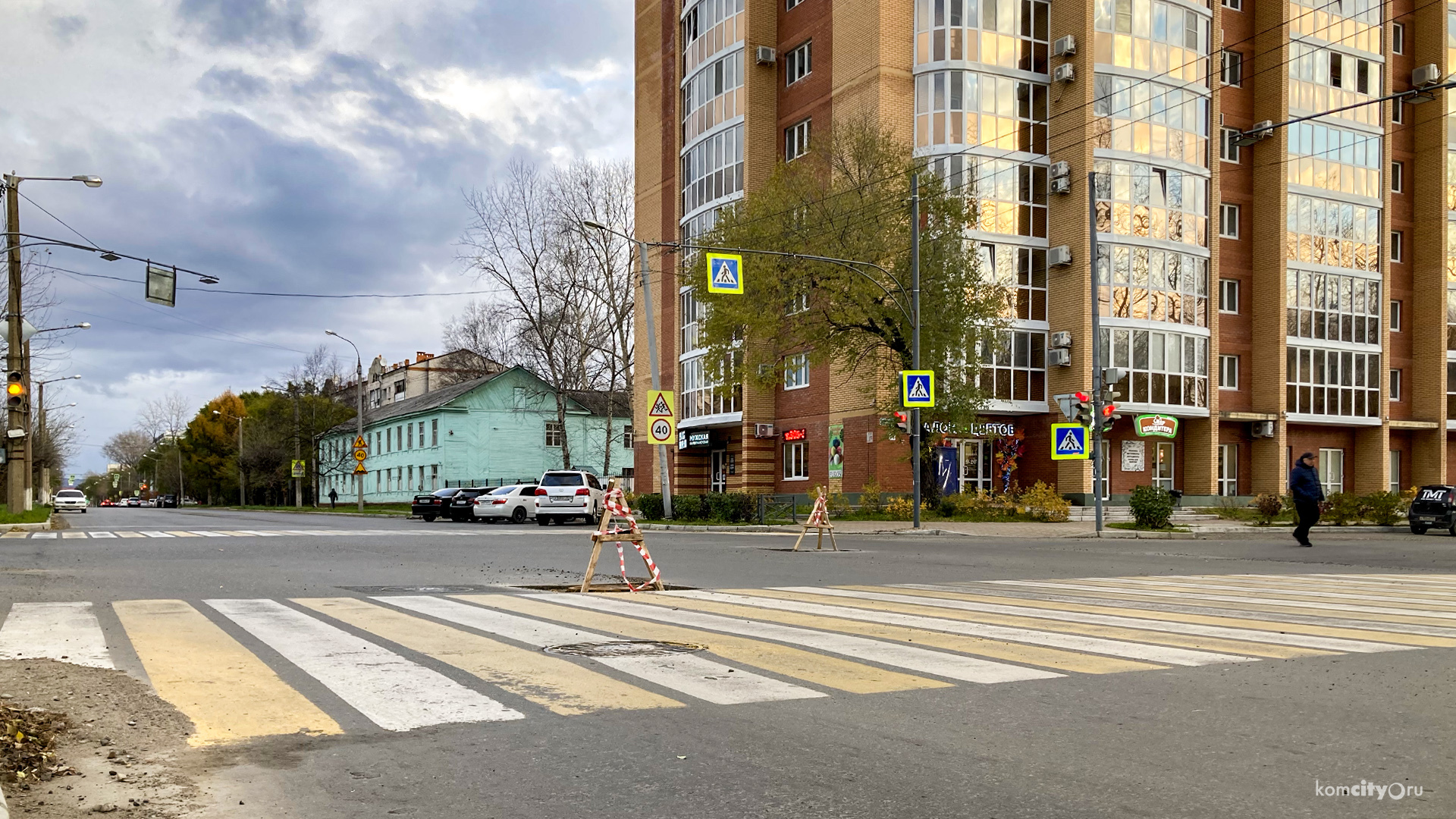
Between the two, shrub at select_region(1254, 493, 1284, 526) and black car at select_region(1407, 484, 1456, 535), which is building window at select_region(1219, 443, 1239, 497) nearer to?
shrub at select_region(1254, 493, 1284, 526)

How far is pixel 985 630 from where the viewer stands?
924 cm

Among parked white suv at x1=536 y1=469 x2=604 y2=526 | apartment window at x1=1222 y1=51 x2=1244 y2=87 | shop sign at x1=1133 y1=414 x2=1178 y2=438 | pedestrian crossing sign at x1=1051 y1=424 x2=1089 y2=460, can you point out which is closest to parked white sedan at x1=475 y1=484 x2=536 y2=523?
parked white suv at x1=536 y1=469 x2=604 y2=526

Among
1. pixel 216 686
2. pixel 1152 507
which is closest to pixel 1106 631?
pixel 216 686

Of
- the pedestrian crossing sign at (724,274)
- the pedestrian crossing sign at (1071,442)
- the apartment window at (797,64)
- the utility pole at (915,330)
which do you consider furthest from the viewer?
the apartment window at (797,64)

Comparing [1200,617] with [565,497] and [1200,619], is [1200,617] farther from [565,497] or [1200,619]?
[565,497]

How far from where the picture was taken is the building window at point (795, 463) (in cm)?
4534

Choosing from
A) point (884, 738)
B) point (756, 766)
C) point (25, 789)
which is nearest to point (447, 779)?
point (756, 766)

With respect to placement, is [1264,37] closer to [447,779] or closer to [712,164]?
[712,164]

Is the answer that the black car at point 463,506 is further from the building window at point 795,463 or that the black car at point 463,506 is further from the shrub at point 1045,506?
the shrub at point 1045,506

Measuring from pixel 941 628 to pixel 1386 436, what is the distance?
1811 inches

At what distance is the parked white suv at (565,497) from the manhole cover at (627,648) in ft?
97.2

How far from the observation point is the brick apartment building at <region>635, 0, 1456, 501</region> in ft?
134

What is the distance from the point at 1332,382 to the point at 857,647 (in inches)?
1766

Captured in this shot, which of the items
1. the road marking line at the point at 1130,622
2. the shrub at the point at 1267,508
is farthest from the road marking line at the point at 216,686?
the shrub at the point at 1267,508
